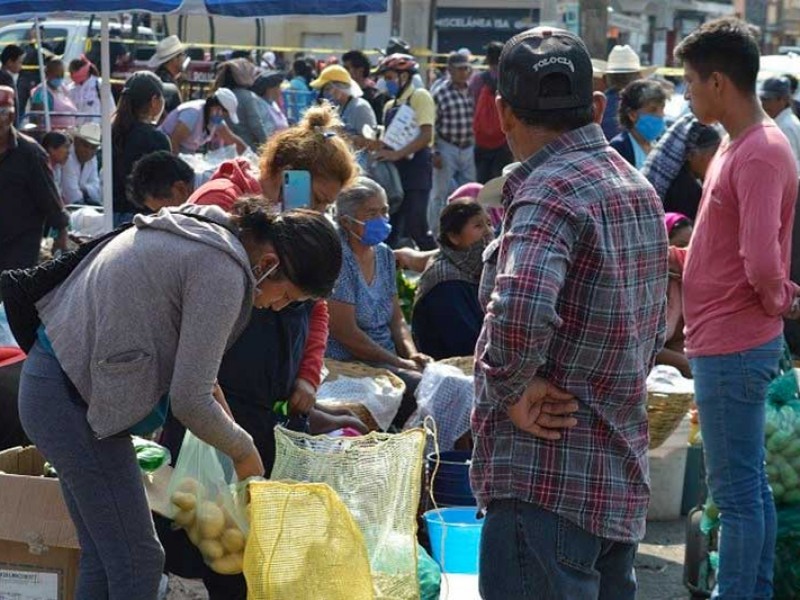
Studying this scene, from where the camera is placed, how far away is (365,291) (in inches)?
244

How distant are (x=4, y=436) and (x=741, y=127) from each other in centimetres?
257

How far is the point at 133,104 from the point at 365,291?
2590 mm

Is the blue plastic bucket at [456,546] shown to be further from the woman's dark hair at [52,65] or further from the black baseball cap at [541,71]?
the woman's dark hair at [52,65]

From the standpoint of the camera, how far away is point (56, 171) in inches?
477

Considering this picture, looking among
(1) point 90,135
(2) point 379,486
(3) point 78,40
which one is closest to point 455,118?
(1) point 90,135

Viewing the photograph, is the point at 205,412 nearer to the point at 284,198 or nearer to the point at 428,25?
the point at 284,198

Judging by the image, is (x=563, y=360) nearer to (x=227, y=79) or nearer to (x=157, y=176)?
(x=157, y=176)

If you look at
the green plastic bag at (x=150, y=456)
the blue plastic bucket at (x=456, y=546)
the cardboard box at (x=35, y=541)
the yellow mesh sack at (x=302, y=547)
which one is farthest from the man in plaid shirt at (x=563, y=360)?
the blue plastic bucket at (x=456, y=546)

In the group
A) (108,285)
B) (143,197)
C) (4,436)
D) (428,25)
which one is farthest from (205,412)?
(428,25)

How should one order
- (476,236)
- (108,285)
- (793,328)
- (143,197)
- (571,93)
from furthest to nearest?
(793,328)
(476,236)
(143,197)
(108,285)
(571,93)

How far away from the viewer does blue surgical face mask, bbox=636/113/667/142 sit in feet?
27.5

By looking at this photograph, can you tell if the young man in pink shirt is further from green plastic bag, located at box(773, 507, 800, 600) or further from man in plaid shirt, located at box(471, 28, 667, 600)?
man in plaid shirt, located at box(471, 28, 667, 600)

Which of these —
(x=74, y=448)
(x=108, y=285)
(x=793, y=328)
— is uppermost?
(x=108, y=285)

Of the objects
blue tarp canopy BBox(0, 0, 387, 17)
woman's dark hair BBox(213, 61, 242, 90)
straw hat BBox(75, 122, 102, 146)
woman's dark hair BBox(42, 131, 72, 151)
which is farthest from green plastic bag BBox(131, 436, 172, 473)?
straw hat BBox(75, 122, 102, 146)
